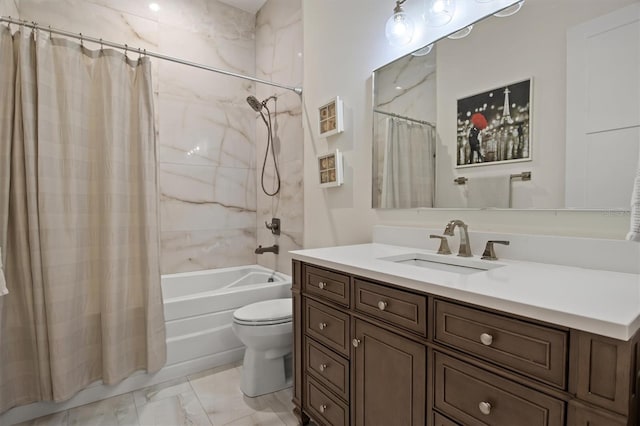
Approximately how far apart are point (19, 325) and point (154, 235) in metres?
0.75

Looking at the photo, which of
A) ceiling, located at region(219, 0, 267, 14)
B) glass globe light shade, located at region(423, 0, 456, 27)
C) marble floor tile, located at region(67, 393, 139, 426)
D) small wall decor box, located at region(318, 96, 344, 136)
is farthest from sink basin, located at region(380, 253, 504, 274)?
ceiling, located at region(219, 0, 267, 14)

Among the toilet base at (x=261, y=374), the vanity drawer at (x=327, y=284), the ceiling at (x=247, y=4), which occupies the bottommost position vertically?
the toilet base at (x=261, y=374)

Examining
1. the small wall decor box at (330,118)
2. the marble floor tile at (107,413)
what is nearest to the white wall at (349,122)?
the small wall decor box at (330,118)

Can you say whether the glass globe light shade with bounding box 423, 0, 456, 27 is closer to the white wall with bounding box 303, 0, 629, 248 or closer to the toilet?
the white wall with bounding box 303, 0, 629, 248

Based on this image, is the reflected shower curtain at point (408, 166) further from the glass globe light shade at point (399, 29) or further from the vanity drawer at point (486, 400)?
the vanity drawer at point (486, 400)

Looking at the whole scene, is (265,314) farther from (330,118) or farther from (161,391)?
(330,118)

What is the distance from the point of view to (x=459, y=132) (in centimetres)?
144

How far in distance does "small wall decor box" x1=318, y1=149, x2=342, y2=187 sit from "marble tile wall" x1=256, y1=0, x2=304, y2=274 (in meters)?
0.35

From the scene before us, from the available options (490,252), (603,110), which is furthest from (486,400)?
(603,110)

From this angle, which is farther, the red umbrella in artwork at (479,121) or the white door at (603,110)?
the red umbrella in artwork at (479,121)

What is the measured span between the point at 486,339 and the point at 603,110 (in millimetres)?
867

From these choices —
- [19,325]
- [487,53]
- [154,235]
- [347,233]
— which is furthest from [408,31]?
[19,325]

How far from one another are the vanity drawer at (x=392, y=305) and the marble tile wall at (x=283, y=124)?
1.38 meters

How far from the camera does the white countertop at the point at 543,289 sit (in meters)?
0.62
